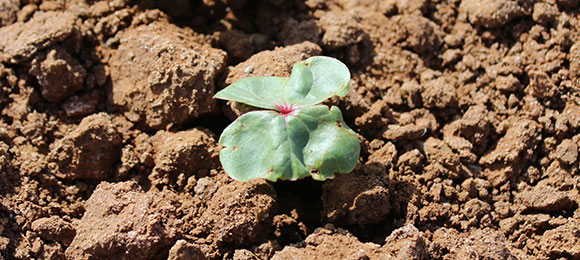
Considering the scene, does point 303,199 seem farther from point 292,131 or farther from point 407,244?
point 407,244

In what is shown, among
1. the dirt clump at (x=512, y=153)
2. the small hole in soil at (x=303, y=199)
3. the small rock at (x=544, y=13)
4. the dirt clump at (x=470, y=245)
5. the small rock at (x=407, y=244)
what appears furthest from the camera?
the small rock at (x=544, y=13)

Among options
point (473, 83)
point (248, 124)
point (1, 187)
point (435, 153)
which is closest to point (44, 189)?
point (1, 187)

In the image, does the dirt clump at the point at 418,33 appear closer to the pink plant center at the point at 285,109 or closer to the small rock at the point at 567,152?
the small rock at the point at 567,152

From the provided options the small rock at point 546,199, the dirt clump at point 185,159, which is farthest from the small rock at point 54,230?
the small rock at point 546,199

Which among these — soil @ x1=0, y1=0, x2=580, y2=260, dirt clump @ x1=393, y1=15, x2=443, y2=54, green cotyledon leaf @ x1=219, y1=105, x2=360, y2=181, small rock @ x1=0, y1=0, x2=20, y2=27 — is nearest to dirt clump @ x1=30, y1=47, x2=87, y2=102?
soil @ x1=0, y1=0, x2=580, y2=260

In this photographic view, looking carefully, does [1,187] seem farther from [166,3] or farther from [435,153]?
[435,153]

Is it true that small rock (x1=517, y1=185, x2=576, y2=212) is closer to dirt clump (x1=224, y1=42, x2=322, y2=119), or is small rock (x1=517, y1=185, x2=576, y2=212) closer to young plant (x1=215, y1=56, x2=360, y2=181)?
young plant (x1=215, y1=56, x2=360, y2=181)

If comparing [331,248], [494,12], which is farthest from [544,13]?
[331,248]

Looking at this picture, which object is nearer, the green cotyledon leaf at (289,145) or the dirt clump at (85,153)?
the green cotyledon leaf at (289,145)
